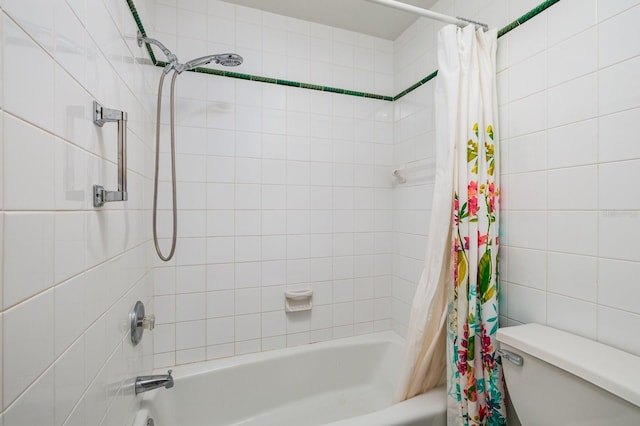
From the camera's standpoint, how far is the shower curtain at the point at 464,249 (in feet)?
3.67

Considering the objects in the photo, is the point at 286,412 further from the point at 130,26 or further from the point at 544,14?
the point at 544,14

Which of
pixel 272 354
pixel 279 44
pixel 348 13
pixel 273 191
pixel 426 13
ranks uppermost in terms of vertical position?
pixel 348 13

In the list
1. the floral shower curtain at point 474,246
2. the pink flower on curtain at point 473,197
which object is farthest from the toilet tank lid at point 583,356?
the pink flower on curtain at point 473,197

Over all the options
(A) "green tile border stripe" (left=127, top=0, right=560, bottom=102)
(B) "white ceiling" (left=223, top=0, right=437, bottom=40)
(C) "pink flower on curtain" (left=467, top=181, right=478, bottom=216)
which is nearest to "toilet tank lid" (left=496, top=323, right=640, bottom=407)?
(C) "pink flower on curtain" (left=467, top=181, right=478, bottom=216)

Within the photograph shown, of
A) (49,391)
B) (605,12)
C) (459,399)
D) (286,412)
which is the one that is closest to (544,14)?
(605,12)

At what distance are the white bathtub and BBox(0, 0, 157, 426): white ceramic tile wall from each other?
59 cm

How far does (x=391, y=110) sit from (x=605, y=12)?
1.19 metres

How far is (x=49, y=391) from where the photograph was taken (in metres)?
0.50

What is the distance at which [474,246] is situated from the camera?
1134 millimetres

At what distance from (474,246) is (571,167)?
432 mm

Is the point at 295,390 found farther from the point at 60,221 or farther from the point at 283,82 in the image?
the point at 283,82

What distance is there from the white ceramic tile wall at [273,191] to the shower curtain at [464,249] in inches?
27.6

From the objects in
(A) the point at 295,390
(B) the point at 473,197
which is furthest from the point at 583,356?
(A) the point at 295,390

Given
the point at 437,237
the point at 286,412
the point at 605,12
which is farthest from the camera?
the point at 286,412
